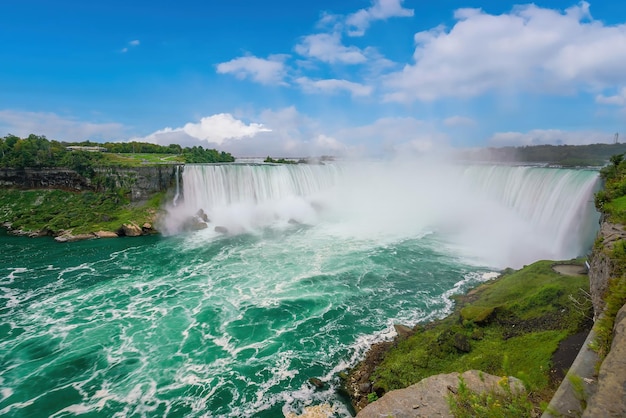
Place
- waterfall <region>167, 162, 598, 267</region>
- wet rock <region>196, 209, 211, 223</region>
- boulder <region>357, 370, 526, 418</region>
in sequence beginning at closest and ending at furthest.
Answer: boulder <region>357, 370, 526, 418</region> < waterfall <region>167, 162, 598, 267</region> < wet rock <region>196, 209, 211, 223</region>

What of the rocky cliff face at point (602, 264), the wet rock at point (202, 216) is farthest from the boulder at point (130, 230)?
the rocky cliff face at point (602, 264)

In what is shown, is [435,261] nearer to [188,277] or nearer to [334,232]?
[334,232]

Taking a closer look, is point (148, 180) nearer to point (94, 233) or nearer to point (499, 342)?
point (94, 233)

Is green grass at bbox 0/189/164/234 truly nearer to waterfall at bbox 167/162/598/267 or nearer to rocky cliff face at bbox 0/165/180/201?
rocky cliff face at bbox 0/165/180/201

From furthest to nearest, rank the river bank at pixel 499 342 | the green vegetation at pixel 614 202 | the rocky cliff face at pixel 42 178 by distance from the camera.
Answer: the rocky cliff face at pixel 42 178, the green vegetation at pixel 614 202, the river bank at pixel 499 342

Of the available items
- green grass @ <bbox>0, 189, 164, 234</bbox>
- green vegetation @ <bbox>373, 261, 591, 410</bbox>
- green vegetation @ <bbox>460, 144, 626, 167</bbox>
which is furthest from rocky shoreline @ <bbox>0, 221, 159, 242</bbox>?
green vegetation @ <bbox>460, 144, 626, 167</bbox>

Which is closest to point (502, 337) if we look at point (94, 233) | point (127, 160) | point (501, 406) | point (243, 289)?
point (501, 406)

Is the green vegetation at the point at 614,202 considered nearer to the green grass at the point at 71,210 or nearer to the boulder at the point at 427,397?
the boulder at the point at 427,397
